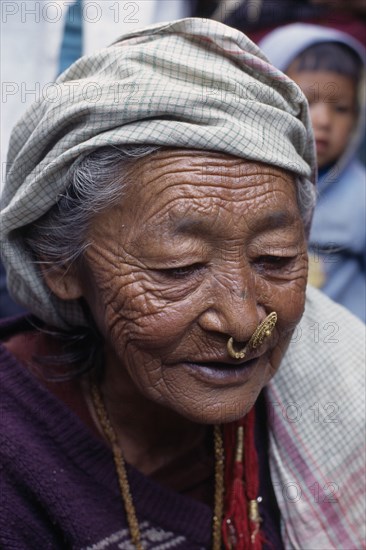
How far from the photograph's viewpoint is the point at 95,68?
5.90ft

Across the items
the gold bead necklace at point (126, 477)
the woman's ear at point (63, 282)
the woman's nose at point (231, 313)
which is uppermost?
the woman's nose at point (231, 313)

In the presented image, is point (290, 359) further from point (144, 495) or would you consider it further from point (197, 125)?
point (197, 125)

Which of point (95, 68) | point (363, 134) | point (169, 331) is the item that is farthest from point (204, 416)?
point (363, 134)

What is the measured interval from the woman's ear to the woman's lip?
1.19 feet

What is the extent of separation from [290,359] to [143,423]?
46 centimetres

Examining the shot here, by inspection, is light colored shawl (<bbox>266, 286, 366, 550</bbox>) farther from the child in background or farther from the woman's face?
the child in background

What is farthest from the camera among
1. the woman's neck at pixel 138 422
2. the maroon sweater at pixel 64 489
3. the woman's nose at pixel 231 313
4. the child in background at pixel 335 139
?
the child in background at pixel 335 139

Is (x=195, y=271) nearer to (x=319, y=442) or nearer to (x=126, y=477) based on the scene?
(x=126, y=477)

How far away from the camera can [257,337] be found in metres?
1.64

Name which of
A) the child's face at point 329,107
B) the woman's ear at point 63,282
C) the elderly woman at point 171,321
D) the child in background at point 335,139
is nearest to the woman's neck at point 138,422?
the elderly woman at point 171,321

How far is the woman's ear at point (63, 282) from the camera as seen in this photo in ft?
6.11

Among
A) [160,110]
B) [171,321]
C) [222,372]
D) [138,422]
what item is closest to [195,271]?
[171,321]

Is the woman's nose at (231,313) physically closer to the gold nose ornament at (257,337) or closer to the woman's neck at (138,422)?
the gold nose ornament at (257,337)

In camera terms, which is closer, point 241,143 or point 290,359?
point 241,143
